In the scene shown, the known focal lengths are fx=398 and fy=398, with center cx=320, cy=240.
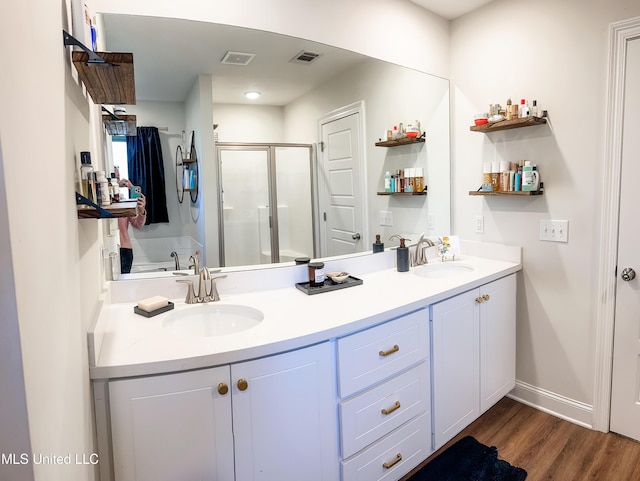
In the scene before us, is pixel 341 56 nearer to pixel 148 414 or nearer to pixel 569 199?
pixel 569 199

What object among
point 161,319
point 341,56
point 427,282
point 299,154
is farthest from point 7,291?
point 341,56

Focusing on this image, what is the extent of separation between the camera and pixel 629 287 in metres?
2.04

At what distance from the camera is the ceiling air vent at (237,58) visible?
1840 millimetres

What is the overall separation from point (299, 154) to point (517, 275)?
1547 mm

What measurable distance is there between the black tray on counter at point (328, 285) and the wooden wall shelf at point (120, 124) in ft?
3.39

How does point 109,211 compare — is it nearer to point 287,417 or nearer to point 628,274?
point 287,417

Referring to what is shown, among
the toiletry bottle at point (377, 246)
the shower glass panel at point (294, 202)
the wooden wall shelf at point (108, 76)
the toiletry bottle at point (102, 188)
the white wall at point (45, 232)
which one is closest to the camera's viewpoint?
the white wall at point (45, 232)

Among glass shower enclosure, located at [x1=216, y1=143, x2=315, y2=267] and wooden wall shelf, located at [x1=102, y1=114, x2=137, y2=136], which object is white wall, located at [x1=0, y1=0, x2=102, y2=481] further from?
glass shower enclosure, located at [x1=216, y1=143, x2=315, y2=267]

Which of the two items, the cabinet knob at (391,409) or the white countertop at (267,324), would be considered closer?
the white countertop at (267,324)

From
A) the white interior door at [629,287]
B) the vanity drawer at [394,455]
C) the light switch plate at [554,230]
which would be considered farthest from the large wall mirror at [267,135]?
the white interior door at [629,287]

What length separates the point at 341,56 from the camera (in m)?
2.18

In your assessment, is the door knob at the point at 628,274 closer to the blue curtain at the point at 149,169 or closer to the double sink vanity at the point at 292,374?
the double sink vanity at the point at 292,374

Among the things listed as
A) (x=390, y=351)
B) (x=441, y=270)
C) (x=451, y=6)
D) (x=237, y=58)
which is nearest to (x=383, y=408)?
(x=390, y=351)

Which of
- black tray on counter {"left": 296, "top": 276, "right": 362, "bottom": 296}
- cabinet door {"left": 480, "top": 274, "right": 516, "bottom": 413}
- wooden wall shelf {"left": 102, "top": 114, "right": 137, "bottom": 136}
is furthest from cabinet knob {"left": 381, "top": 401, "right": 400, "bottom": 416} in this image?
wooden wall shelf {"left": 102, "top": 114, "right": 137, "bottom": 136}
